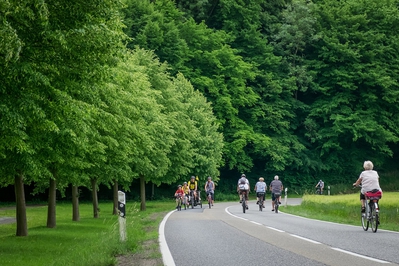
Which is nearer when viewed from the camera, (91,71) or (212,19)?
(91,71)

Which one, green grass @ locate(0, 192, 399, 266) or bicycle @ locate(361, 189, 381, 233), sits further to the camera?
bicycle @ locate(361, 189, 381, 233)

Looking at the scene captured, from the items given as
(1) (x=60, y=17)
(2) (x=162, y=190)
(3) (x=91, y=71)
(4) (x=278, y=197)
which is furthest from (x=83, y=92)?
(2) (x=162, y=190)

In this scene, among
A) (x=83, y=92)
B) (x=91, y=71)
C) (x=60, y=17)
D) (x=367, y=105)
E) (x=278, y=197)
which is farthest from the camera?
(x=367, y=105)

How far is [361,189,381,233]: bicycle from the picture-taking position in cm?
1678

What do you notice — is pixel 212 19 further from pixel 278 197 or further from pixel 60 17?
pixel 60 17

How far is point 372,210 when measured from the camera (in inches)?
669

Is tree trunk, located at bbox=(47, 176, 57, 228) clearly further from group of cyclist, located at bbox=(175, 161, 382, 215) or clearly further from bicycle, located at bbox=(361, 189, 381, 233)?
bicycle, located at bbox=(361, 189, 381, 233)

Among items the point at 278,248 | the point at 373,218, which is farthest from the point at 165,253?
the point at 373,218

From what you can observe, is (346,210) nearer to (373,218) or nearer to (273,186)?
(273,186)

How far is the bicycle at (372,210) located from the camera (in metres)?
16.8

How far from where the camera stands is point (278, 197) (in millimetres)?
31891

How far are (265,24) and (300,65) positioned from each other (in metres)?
5.62

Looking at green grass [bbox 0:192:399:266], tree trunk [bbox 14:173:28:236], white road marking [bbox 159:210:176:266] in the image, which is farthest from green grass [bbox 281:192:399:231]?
tree trunk [bbox 14:173:28:236]

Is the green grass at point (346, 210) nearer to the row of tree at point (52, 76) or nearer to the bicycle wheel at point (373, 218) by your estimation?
the bicycle wheel at point (373, 218)
